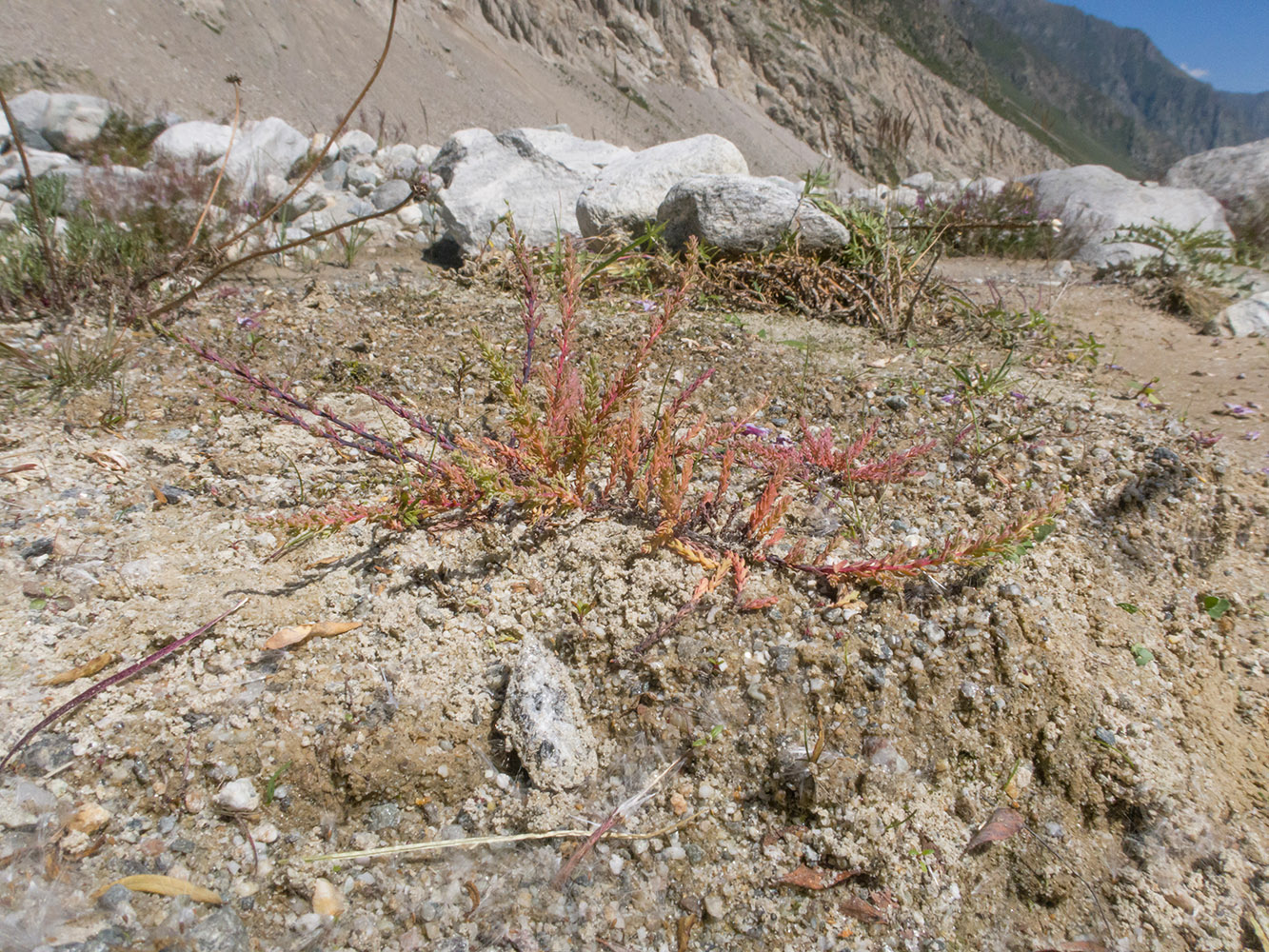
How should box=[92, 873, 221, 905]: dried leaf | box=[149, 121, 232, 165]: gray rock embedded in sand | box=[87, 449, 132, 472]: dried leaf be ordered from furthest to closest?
box=[149, 121, 232, 165]: gray rock embedded in sand < box=[87, 449, 132, 472]: dried leaf < box=[92, 873, 221, 905]: dried leaf

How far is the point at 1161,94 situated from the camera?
5084 inches

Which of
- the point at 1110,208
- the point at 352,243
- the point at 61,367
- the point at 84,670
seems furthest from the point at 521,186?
the point at 1110,208

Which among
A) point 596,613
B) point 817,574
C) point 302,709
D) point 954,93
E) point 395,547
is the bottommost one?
point 302,709

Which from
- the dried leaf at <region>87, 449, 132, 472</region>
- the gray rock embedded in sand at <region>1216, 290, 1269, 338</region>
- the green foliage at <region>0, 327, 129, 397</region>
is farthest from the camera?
the gray rock embedded in sand at <region>1216, 290, 1269, 338</region>

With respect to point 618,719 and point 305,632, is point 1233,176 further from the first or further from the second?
point 305,632

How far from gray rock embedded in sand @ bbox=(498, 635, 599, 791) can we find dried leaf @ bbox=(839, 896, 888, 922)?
0.66m

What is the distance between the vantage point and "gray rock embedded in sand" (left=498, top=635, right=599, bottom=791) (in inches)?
65.9

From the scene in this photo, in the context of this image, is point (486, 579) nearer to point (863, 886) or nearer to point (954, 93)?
point (863, 886)

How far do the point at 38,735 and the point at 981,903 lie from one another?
220cm

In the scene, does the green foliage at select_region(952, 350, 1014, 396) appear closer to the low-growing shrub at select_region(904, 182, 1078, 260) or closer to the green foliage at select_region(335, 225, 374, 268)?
the green foliage at select_region(335, 225, 374, 268)

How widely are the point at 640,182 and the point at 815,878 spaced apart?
4.59m

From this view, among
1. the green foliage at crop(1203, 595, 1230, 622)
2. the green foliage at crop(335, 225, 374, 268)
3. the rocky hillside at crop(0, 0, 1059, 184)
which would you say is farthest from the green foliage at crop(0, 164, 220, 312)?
the rocky hillside at crop(0, 0, 1059, 184)

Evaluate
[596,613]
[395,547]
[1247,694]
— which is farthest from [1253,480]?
[395,547]

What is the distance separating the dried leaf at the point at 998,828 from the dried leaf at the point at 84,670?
2.17 metres
